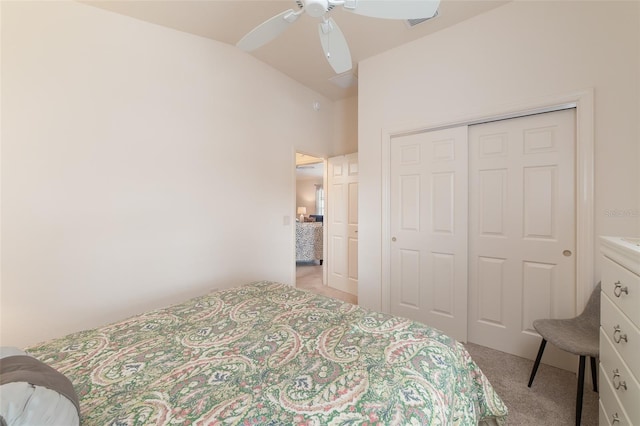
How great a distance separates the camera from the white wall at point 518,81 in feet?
5.25

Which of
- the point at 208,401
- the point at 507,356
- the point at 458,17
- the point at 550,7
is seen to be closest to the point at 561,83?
the point at 550,7

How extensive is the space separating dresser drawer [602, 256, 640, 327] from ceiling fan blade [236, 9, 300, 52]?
6.09 ft

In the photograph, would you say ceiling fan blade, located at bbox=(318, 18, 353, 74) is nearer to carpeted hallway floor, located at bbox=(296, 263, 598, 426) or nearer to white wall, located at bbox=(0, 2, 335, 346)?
white wall, located at bbox=(0, 2, 335, 346)

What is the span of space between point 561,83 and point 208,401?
2.66m

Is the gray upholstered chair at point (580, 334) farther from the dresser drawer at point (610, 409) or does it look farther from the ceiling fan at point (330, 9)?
the ceiling fan at point (330, 9)

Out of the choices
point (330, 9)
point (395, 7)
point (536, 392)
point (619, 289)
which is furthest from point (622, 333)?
point (330, 9)

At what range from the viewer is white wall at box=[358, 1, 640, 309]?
1.60 m

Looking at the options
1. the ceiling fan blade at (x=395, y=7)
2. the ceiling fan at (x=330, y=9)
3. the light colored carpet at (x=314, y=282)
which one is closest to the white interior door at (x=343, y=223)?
the light colored carpet at (x=314, y=282)

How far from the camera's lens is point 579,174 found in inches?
67.9

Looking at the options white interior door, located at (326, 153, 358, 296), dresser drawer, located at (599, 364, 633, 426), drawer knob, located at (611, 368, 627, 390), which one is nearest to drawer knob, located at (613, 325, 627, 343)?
drawer knob, located at (611, 368, 627, 390)

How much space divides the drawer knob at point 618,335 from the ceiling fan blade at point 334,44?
6.18 ft

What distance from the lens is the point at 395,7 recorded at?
49.0 inches

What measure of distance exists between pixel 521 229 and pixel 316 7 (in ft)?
6.80

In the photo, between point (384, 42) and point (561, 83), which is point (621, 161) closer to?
point (561, 83)
